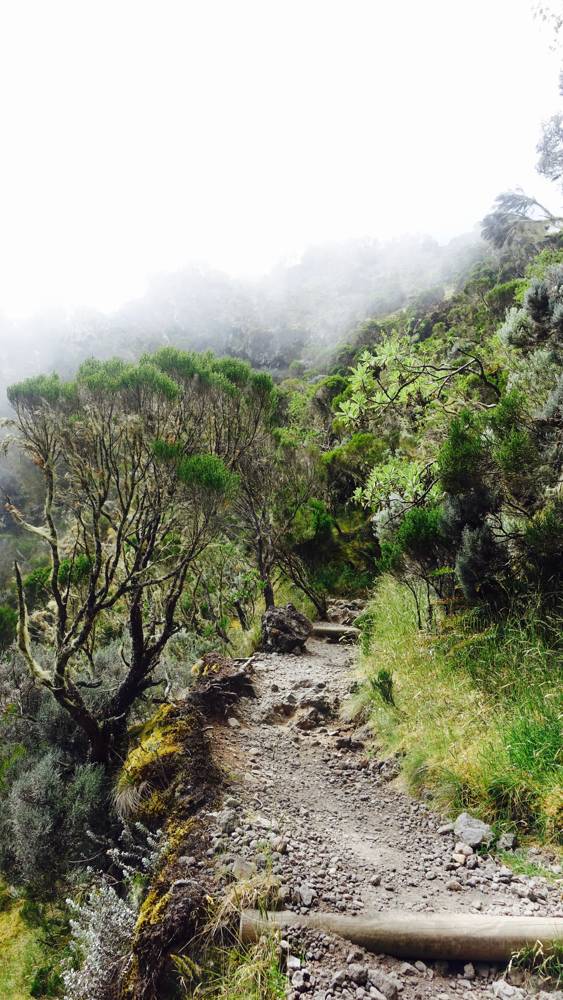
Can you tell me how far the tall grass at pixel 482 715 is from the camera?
9.19 ft

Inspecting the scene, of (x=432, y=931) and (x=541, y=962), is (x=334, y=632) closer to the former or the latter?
(x=432, y=931)

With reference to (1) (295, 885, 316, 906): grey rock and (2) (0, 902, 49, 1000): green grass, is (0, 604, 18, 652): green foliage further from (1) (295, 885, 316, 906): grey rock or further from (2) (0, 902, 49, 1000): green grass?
(1) (295, 885, 316, 906): grey rock

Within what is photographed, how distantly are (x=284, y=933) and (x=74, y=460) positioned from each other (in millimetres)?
5297

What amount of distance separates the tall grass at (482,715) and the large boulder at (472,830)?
10 centimetres

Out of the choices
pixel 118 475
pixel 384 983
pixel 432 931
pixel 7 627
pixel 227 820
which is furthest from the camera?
pixel 7 627

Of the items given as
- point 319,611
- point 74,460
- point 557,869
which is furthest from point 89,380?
point 319,611

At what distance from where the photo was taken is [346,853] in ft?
9.27

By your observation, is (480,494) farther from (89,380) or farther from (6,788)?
(6,788)

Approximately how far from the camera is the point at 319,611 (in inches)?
404

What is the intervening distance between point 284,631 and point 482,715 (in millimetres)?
4695

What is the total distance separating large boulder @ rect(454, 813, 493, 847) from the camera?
2.72 metres

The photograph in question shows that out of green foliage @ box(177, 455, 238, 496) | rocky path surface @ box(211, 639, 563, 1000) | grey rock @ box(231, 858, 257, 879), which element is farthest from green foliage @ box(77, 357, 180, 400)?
grey rock @ box(231, 858, 257, 879)

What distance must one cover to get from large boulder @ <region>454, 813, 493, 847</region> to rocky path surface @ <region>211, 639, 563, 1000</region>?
0.06 m

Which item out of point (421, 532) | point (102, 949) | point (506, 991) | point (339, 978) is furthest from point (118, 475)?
point (506, 991)
